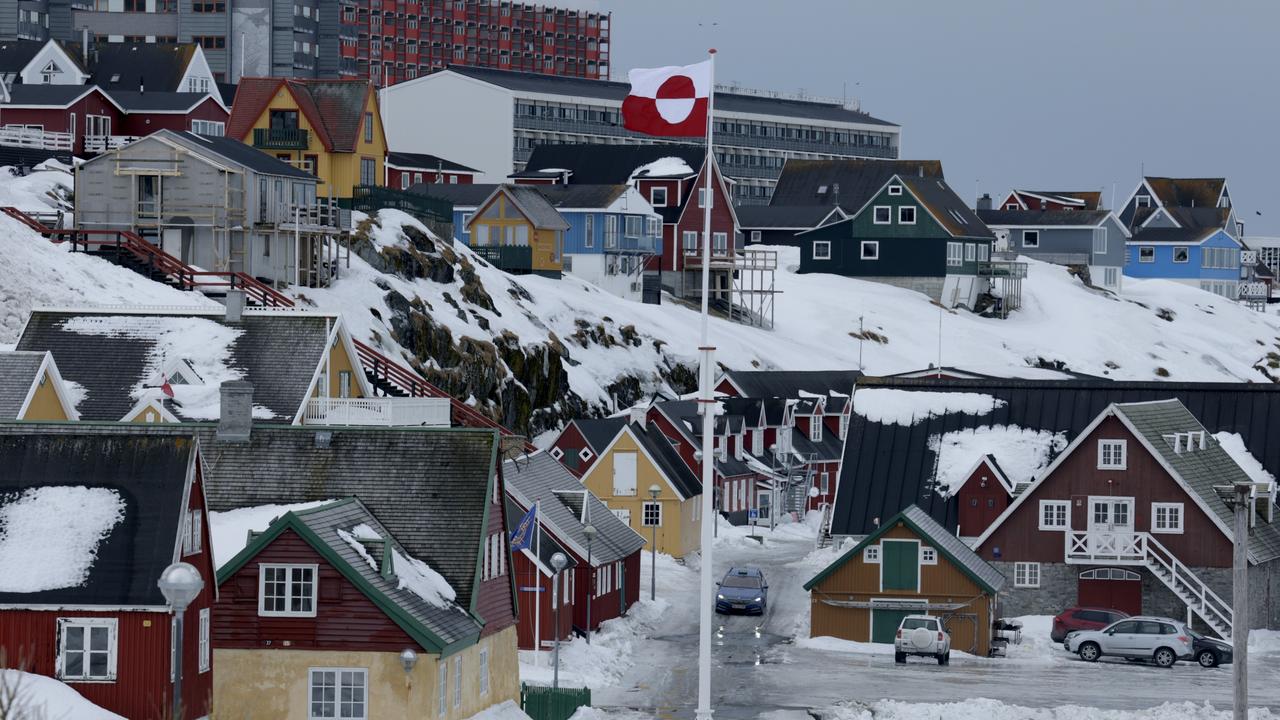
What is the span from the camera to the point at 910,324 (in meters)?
132

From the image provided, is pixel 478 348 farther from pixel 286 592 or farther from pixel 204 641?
pixel 204 641

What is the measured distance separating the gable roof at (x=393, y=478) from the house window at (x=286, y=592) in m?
2.53

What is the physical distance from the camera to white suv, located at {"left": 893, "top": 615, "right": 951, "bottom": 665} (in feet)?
188

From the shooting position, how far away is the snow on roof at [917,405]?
71.0 m

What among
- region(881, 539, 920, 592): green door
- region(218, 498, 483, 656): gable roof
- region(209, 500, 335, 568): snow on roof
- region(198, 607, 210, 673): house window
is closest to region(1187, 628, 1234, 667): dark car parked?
region(881, 539, 920, 592): green door

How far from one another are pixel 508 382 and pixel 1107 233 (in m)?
81.2

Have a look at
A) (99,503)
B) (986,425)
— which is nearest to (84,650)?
(99,503)

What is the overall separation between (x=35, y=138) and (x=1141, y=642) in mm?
58434

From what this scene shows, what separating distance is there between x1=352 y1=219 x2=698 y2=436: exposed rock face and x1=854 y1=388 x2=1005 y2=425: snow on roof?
2054 cm

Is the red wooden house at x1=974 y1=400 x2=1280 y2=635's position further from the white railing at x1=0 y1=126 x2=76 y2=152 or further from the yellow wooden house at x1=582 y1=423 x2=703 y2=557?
the white railing at x1=0 y1=126 x2=76 y2=152

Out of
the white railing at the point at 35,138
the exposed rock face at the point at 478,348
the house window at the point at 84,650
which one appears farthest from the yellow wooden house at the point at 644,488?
the house window at the point at 84,650

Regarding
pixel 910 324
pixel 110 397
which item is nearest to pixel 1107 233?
pixel 910 324

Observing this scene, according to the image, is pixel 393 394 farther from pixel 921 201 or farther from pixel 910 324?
pixel 921 201

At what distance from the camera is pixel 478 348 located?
297 feet
